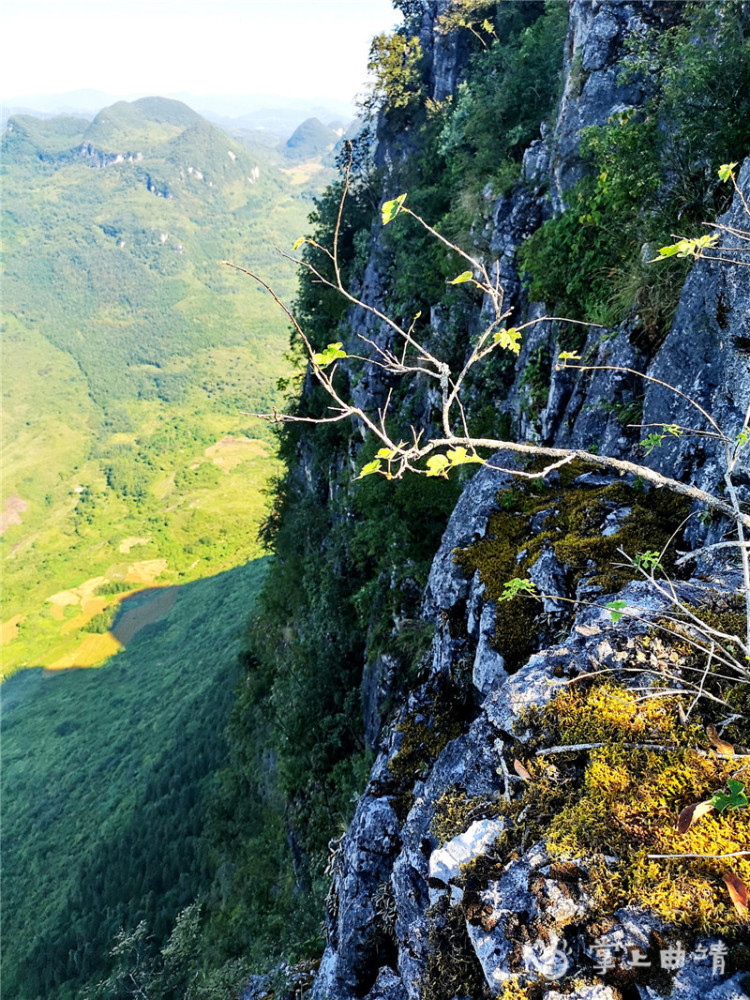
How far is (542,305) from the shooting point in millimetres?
10516

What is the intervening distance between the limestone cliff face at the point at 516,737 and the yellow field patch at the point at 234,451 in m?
164

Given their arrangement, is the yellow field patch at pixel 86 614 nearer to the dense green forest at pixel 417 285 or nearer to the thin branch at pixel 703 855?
the dense green forest at pixel 417 285

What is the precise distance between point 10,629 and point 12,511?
177 feet

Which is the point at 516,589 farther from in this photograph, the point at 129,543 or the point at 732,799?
the point at 129,543

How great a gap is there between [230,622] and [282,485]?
125 feet

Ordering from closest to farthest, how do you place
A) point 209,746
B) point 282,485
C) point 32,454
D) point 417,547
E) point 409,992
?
point 409,992 → point 417,547 → point 282,485 → point 209,746 → point 32,454

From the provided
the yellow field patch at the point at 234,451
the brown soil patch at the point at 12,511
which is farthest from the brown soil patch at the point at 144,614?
the brown soil patch at the point at 12,511

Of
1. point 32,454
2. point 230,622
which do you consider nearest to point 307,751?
point 230,622

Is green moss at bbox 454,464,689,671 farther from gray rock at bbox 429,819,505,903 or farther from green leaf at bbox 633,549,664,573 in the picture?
gray rock at bbox 429,819,505,903

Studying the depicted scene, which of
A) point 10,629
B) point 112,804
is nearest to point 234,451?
point 10,629

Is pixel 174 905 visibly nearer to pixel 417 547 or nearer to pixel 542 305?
pixel 417 547

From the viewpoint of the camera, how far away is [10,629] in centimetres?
11956

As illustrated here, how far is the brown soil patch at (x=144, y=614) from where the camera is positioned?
108000 millimetres

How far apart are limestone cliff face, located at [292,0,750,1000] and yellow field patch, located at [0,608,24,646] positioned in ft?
451
